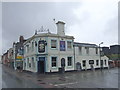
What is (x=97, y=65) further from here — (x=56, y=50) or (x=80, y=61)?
(x=56, y=50)

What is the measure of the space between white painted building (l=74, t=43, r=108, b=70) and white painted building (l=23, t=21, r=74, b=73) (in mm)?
2503

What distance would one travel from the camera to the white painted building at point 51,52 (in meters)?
28.0

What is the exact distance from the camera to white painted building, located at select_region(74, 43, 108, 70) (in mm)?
32562

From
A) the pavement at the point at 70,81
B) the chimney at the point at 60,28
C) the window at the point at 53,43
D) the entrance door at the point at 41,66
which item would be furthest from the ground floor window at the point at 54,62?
the pavement at the point at 70,81

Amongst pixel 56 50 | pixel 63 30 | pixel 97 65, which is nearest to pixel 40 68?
pixel 56 50

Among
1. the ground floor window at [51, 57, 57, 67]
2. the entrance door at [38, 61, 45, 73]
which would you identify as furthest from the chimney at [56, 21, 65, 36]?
the entrance door at [38, 61, 45, 73]

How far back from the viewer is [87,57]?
34.7 m

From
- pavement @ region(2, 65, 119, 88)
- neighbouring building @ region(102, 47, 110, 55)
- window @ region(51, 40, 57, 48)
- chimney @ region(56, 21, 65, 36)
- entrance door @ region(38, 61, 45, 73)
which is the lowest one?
pavement @ region(2, 65, 119, 88)

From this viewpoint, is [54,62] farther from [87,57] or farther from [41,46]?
[87,57]

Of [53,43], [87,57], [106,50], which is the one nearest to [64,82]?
[53,43]

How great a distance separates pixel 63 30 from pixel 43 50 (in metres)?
6.44

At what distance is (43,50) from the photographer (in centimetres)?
2816

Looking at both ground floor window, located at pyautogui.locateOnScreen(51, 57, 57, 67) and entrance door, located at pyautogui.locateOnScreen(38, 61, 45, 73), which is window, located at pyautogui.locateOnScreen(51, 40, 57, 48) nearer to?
ground floor window, located at pyautogui.locateOnScreen(51, 57, 57, 67)

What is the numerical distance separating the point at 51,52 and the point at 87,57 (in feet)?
34.3
